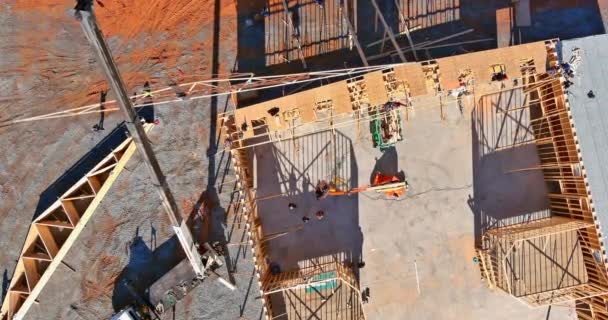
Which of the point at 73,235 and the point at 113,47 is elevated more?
the point at 113,47

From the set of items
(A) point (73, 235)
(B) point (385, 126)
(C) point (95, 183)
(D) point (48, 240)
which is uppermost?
(B) point (385, 126)

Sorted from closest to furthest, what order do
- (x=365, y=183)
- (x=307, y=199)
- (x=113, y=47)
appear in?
1. (x=113, y=47)
2. (x=365, y=183)
3. (x=307, y=199)

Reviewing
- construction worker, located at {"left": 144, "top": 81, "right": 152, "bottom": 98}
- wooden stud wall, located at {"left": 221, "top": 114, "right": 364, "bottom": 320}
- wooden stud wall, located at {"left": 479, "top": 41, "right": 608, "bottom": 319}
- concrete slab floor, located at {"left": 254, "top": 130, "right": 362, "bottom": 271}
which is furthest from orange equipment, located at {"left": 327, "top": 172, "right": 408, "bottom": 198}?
construction worker, located at {"left": 144, "top": 81, "right": 152, "bottom": 98}

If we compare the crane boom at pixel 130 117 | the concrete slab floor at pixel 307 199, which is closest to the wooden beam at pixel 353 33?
the concrete slab floor at pixel 307 199

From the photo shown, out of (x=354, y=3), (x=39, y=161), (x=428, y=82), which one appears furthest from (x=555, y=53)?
(x=39, y=161)

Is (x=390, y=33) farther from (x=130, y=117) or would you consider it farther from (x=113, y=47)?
(x=113, y=47)

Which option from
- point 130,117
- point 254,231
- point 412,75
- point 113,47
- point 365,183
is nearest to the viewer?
point 130,117

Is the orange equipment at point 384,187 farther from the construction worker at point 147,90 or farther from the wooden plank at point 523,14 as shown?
the construction worker at point 147,90

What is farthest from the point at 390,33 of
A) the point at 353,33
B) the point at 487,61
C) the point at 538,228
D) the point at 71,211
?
the point at 71,211

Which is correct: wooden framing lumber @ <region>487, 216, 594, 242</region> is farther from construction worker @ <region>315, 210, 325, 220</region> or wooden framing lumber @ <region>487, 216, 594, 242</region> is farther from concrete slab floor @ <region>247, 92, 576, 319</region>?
construction worker @ <region>315, 210, 325, 220</region>
